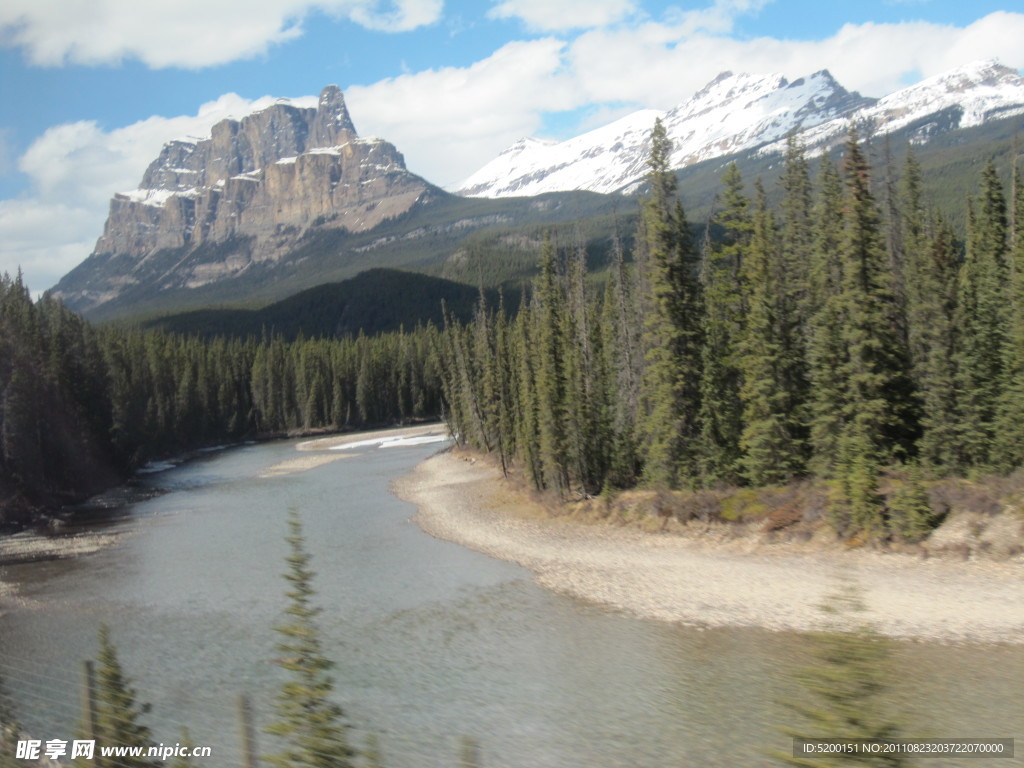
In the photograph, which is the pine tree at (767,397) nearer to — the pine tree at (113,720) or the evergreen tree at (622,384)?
the evergreen tree at (622,384)

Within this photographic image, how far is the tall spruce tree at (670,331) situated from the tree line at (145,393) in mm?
36415

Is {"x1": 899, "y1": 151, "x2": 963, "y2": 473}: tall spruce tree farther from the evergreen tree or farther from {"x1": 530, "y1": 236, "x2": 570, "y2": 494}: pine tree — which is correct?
{"x1": 530, "y1": 236, "x2": 570, "y2": 494}: pine tree

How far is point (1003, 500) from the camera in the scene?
2731 cm

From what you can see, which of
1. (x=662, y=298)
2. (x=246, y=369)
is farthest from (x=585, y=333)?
(x=246, y=369)

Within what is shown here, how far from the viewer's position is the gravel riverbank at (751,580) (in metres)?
21.9

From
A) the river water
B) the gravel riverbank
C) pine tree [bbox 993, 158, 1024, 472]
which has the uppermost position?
pine tree [bbox 993, 158, 1024, 472]

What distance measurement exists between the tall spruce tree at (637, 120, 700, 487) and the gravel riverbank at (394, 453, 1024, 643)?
447cm

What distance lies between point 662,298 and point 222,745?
28.2 metres

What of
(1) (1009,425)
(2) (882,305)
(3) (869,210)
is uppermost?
(3) (869,210)

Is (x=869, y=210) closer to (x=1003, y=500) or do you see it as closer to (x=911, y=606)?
(x=1003, y=500)

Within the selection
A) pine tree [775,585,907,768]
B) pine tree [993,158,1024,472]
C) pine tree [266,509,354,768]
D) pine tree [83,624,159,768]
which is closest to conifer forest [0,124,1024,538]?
pine tree [993,158,1024,472]

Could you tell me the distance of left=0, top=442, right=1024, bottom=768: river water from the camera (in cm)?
1589

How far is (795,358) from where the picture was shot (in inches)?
1463

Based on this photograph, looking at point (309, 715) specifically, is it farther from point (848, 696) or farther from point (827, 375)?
point (827, 375)
